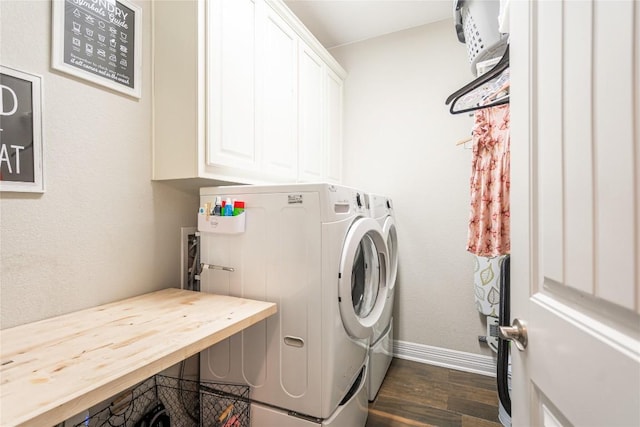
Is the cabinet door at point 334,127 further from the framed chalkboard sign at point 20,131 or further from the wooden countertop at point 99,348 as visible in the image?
the framed chalkboard sign at point 20,131

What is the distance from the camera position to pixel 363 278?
5.34ft

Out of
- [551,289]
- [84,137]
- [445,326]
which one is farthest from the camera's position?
[445,326]

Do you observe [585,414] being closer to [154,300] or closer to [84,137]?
[154,300]

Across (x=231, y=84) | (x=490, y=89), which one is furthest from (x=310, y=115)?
(x=490, y=89)

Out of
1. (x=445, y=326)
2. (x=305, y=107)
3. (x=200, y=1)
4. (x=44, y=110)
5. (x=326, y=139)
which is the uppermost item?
(x=200, y=1)

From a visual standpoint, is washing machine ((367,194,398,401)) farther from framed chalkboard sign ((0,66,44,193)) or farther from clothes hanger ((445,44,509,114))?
framed chalkboard sign ((0,66,44,193))

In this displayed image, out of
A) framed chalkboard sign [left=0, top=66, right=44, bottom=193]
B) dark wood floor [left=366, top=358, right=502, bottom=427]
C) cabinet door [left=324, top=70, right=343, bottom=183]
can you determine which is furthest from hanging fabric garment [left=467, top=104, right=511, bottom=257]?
framed chalkboard sign [left=0, top=66, right=44, bottom=193]

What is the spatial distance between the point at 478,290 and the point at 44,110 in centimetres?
247

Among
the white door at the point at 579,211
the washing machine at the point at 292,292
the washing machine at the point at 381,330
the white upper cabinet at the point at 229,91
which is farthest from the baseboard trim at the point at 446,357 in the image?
the white door at the point at 579,211

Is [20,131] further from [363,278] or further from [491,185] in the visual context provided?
[491,185]

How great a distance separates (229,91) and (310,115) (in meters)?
0.80

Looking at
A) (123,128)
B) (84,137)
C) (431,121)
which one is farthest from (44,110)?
(431,121)

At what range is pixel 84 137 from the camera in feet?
3.73

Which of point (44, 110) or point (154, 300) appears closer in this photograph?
point (44, 110)
